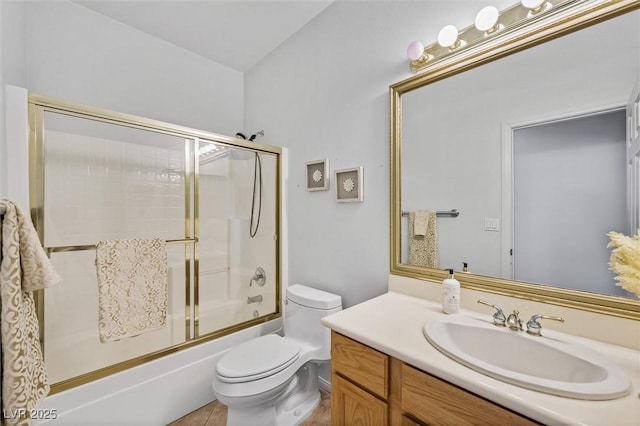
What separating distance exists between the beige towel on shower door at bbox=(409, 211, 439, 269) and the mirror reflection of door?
0.32 meters

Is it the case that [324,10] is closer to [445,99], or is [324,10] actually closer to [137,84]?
[445,99]

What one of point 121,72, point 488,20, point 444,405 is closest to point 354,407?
point 444,405

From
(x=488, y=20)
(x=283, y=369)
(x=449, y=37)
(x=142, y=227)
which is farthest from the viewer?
(x=142, y=227)

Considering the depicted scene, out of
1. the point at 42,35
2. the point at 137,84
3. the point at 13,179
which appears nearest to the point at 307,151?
the point at 137,84

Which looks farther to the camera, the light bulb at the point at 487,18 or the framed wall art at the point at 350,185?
the framed wall art at the point at 350,185

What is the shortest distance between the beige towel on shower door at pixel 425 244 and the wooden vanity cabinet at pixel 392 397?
22.5 inches

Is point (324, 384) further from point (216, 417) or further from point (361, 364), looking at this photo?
point (361, 364)

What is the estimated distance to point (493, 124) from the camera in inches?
45.2

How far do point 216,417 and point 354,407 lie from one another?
1087 mm

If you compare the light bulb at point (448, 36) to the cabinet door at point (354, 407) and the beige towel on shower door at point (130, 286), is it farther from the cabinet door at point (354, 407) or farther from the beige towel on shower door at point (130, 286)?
the beige towel on shower door at point (130, 286)

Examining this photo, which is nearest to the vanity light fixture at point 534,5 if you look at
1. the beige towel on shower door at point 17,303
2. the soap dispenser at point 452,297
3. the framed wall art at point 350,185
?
the framed wall art at point 350,185

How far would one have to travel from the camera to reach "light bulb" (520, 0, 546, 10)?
1.01 metres

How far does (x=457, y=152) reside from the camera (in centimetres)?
126

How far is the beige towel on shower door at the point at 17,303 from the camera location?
2.32 feet
